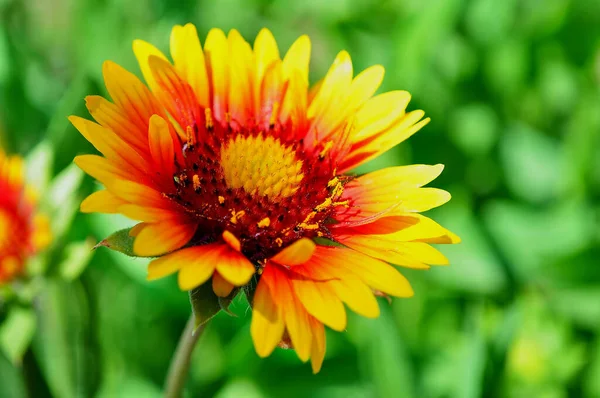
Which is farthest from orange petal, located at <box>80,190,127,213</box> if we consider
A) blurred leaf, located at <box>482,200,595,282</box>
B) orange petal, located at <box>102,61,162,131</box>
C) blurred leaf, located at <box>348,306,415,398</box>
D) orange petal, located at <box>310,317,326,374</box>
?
blurred leaf, located at <box>482,200,595,282</box>

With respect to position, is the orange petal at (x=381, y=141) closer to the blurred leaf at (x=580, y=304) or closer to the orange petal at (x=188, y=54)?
the orange petal at (x=188, y=54)

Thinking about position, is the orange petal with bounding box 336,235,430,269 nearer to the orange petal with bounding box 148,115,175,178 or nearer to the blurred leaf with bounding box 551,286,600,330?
the orange petal with bounding box 148,115,175,178

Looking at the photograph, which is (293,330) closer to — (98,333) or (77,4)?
(98,333)

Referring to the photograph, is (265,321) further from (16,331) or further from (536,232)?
(536,232)

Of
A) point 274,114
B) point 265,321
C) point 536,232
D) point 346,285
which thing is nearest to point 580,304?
point 536,232

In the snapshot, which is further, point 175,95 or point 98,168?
point 175,95
